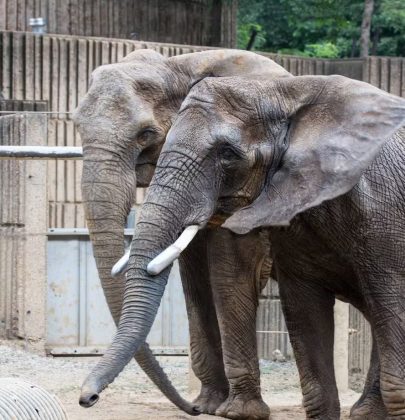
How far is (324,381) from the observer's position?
8.72m

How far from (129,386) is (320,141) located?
188 inches

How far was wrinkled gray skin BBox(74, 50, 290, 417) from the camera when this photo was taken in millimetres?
9414

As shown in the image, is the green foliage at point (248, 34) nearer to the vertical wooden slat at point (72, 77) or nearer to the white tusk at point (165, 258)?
the vertical wooden slat at point (72, 77)

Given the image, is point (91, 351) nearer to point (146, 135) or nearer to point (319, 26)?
point (146, 135)

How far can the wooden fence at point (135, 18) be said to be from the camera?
18828 millimetres

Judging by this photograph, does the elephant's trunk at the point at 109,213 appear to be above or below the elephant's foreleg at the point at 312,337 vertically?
above

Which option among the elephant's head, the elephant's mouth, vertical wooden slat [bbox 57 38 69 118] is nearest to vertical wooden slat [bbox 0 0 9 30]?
vertical wooden slat [bbox 57 38 69 118]

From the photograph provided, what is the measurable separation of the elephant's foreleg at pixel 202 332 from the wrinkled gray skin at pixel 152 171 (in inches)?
4.9

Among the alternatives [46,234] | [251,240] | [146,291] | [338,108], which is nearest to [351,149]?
[338,108]

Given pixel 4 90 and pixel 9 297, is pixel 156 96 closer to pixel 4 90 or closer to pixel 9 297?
pixel 9 297

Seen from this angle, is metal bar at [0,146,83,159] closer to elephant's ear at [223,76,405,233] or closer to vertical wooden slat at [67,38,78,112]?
elephant's ear at [223,76,405,233]

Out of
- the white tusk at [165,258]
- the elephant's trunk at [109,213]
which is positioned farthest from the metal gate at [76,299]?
the white tusk at [165,258]

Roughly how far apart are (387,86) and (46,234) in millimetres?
4292

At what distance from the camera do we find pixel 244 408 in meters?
9.83
